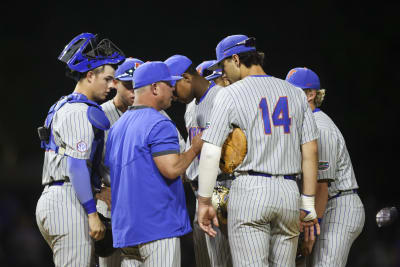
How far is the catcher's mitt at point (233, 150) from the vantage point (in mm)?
3391

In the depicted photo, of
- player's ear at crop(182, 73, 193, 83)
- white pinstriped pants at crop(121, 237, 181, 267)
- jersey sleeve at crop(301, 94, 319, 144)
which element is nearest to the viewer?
white pinstriped pants at crop(121, 237, 181, 267)

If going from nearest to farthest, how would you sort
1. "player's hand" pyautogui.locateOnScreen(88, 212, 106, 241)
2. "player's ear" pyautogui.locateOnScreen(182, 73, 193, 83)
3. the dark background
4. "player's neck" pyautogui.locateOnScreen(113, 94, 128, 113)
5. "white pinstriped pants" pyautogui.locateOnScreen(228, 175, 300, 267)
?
"white pinstriped pants" pyautogui.locateOnScreen(228, 175, 300, 267) < "player's hand" pyautogui.locateOnScreen(88, 212, 106, 241) < "player's ear" pyautogui.locateOnScreen(182, 73, 193, 83) < "player's neck" pyautogui.locateOnScreen(113, 94, 128, 113) < the dark background

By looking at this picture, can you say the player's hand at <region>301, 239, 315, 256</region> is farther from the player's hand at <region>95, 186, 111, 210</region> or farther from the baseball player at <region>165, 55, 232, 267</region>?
the player's hand at <region>95, 186, 111, 210</region>

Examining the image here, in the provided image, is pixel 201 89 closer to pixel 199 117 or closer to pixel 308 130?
pixel 199 117

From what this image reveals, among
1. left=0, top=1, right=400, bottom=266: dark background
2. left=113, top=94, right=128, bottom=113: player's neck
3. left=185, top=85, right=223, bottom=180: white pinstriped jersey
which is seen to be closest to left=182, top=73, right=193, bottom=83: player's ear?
left=185, top=85, right=223, bottom=180: white pinstriped jersey

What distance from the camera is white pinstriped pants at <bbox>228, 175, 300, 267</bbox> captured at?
331cm

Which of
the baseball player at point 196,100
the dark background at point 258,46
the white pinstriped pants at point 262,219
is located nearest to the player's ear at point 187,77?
the baseball player at point 196,100

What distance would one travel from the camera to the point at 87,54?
3770mm

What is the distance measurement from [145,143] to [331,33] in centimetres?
742

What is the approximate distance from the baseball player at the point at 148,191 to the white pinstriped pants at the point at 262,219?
0.99 ft

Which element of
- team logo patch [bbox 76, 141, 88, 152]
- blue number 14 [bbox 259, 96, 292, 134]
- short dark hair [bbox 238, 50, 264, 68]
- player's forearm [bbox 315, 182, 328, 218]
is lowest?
player's forearm [bbox 315, 182, 328, 218]

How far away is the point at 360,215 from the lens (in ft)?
14.0

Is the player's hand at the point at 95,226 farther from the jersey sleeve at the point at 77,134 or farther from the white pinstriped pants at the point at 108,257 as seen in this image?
the white pinstriped pants at the point at 108,257

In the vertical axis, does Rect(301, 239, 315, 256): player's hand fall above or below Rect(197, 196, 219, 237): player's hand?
below
